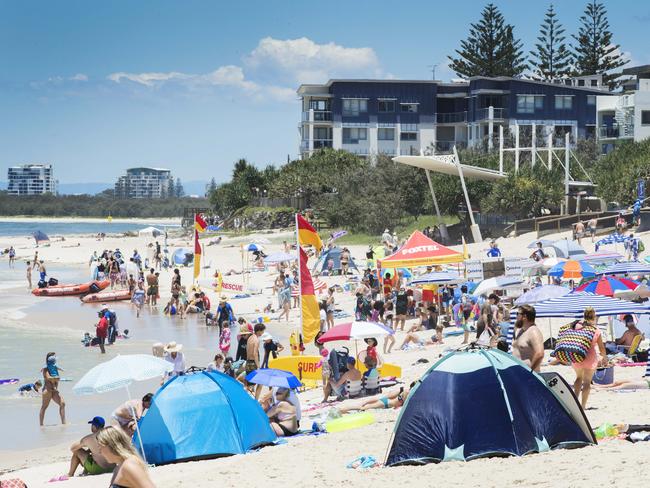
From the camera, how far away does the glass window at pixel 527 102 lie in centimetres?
7694

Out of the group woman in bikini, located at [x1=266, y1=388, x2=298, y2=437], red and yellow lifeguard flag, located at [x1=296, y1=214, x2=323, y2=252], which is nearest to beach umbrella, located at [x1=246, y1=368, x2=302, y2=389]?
woman in bikini, located at [x1=266, y1=388, x2=298, y2=437]

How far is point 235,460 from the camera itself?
37.8 ft

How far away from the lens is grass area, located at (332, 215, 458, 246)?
169ft

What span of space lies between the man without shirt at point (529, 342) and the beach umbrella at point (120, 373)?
431 centimetres

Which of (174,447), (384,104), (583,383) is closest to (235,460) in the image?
(174,447)

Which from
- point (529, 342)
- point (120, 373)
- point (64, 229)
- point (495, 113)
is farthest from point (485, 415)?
point (64, 229)

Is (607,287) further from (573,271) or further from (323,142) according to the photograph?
(323,142)

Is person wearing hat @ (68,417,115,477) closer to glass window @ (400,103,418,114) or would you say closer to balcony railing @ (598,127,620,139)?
balcony railing @ (598,127,620,139)

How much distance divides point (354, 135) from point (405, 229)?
90.7ft

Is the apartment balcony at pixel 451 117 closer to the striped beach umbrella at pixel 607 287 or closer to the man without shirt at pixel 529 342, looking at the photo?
the striped beach umbrella at pixel 607 287

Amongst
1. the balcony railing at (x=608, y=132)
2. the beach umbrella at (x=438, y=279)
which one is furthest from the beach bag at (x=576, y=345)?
the balcony railing at (x=608, y=132)

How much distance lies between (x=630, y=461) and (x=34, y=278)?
4394 centimetres

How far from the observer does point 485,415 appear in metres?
10.0

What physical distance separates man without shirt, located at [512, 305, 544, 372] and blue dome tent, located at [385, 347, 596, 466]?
57cm
